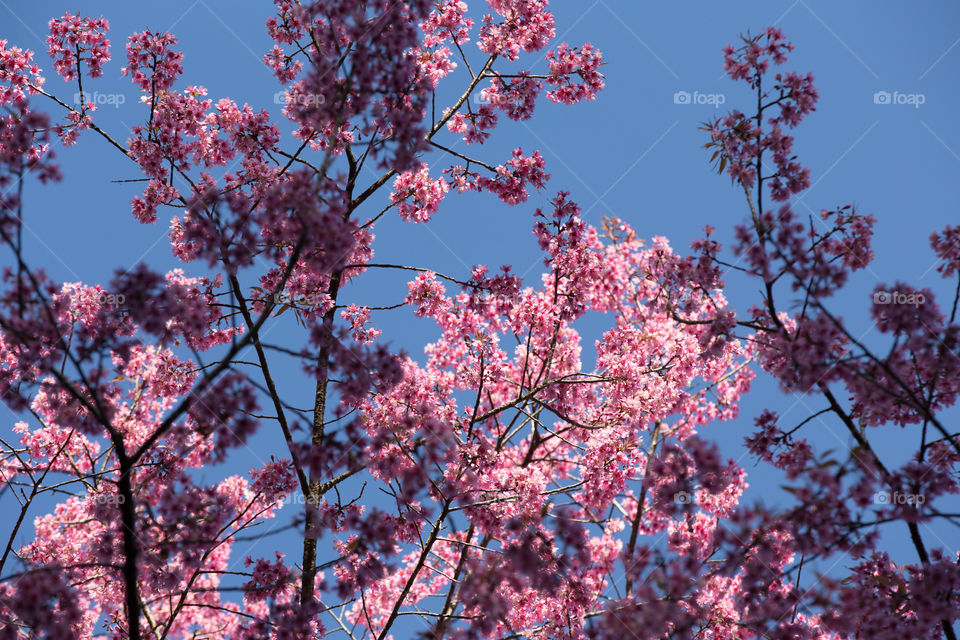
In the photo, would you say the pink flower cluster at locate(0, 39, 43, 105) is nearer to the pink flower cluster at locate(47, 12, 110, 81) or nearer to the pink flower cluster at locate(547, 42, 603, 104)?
the pink flower cluster at locate(47, 12, 110, 81)

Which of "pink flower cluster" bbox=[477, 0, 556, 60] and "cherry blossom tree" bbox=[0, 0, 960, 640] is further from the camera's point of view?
"pink flower cluster" bbox=[477, 0, 556, 60]

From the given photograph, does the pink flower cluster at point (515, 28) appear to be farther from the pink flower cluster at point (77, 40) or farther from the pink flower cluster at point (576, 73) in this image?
the pink flower cluster at point (77, 40)

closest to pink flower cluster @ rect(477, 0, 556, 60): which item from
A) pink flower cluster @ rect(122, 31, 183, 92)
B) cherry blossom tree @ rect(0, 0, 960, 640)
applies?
cherry blossom tree @ rect(0, 0, 960, 640)

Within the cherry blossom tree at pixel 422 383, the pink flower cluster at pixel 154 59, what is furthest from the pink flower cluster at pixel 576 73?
the pink flower cluster at pixel 154 59

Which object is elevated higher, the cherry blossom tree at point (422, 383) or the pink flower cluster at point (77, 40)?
the pink flower cluster at point (77, 40)

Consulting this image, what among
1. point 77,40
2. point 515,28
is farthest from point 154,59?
point 515,28

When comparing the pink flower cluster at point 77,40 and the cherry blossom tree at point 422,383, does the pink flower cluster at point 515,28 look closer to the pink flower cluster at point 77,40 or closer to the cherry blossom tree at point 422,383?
the cherry blossom tree at point 422,383

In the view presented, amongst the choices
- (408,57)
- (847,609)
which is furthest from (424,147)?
(847,609)

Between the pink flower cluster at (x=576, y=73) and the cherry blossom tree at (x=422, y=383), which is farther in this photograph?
the pink flower cluster at (x=576, y=73)

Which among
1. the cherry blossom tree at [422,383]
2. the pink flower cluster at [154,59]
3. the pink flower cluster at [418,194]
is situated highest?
the pink flower cluster at [154,59]

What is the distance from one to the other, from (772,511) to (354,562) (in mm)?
3563

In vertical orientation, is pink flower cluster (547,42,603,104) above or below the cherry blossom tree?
above

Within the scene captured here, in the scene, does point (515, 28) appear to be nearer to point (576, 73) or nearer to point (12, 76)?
point (576, 73)

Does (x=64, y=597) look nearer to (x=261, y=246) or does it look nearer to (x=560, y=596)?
(x=261, y=246)
